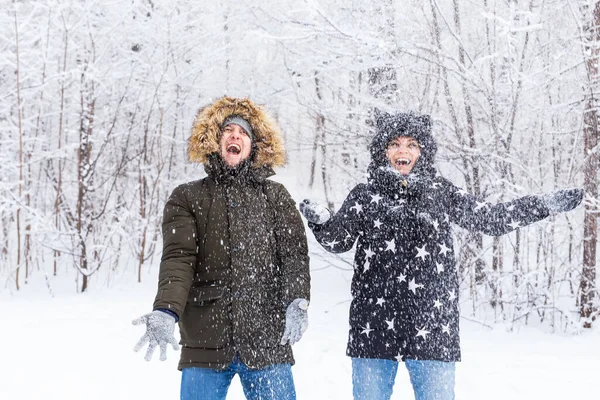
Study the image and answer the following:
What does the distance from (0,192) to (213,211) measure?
6.48 m

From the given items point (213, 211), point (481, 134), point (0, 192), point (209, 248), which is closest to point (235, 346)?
point (209, 248)

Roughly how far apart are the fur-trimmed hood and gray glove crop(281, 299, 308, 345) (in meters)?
0.64

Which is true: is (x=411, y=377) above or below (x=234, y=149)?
below

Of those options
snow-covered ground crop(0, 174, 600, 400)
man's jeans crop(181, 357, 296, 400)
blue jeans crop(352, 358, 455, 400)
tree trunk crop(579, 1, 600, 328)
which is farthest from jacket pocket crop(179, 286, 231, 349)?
tree trunk crop(579, 1, 600, 328)

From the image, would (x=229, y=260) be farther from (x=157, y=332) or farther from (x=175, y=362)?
(x=175, y=362)

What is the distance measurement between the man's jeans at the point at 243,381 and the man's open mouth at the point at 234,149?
2.81ft

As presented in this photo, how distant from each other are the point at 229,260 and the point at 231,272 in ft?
0.17

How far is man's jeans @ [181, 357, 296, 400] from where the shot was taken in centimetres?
221

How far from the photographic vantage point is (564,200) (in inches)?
99.9

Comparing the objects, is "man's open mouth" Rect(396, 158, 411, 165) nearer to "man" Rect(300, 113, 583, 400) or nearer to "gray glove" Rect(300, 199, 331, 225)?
"man" Rect(300, 113, 583, 400)

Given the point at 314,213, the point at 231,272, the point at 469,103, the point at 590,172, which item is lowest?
the point at 231,272

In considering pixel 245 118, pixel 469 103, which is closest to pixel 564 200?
pixel 245 118

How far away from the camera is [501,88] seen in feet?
18.0

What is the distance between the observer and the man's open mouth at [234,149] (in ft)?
8.01
